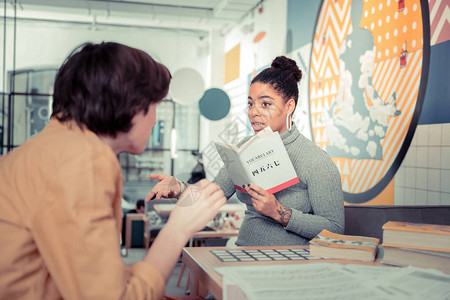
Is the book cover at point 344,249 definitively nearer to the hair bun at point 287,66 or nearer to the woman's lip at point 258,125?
the woman's lip at point 258,125

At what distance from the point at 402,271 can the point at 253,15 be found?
541cm

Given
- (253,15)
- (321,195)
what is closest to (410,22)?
(321,195)

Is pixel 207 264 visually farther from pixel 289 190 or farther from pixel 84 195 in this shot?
pixel 289 190

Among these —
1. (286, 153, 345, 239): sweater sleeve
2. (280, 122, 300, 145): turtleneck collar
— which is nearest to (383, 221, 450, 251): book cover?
(286, 153, 345, 239): sweater sleeve

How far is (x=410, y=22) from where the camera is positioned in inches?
104

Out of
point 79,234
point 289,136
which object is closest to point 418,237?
point 289,136

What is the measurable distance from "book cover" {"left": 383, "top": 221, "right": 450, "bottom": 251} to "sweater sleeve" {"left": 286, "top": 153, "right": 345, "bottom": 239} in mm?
402

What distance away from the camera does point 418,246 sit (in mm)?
1136

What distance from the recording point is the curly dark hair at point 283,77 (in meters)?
1.83

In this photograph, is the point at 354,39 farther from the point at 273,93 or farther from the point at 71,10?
the point at 71,10

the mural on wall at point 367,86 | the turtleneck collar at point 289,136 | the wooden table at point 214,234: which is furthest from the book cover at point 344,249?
the wooden table at point 214,234

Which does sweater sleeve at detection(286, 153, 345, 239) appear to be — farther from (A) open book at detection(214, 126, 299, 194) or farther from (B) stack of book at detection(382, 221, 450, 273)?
(B) stack of book at detection(382, 221, 450, 273)

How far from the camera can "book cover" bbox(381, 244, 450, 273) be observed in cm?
111

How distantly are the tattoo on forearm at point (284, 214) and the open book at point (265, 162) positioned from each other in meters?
0.07
